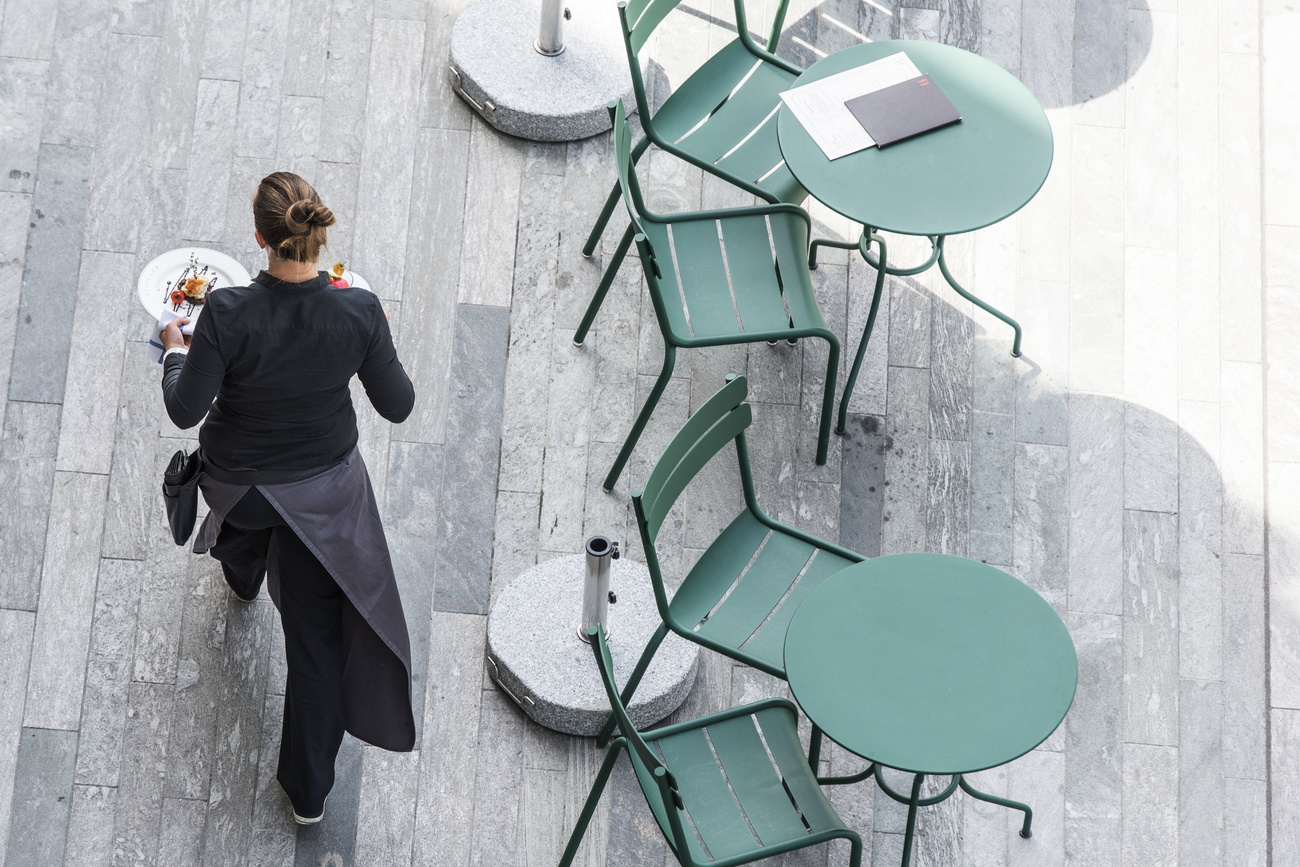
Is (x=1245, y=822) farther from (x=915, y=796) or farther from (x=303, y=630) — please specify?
(x=303, y=630)

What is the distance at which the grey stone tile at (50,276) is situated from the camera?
164 inches

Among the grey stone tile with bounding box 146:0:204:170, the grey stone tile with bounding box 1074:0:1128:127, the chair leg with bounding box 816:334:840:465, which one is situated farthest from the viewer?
the grey stone tile with bounding box 1074:0:1128:127

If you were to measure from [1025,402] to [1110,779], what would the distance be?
47.4 inches

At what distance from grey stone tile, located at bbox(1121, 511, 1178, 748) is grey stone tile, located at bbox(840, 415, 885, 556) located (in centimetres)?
77

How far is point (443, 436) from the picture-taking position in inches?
164

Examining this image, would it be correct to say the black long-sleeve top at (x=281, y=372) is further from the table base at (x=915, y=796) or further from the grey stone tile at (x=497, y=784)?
the table base at (x=915, y=796)

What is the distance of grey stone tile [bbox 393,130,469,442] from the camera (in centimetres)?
421

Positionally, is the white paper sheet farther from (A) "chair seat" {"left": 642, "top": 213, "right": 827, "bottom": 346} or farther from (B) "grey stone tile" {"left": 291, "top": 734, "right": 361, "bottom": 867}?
(B) "grey stone tile" {"left": 291, "top": 734, "right": 361, "bottom": 867}

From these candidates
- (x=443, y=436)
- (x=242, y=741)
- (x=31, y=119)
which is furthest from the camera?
(x=31, y=119)

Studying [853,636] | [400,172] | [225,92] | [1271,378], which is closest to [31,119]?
[225,92]

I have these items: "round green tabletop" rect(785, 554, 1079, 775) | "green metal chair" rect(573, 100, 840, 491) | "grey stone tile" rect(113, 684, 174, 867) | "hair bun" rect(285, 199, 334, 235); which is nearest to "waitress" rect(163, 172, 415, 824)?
"hair bun" rect(285, 199, 334, 235)

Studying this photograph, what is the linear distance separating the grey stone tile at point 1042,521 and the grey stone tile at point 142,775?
2.50 m

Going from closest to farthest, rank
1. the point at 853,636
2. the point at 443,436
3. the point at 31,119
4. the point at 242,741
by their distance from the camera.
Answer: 1. the point at 853,636
2. the point at 242,741
3. the point at 443,436
4. the point at 31,119

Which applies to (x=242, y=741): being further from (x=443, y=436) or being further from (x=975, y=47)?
(x=975, y=47)
